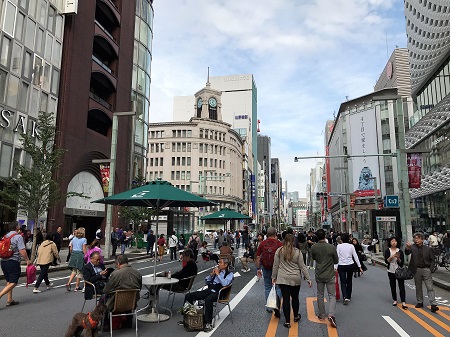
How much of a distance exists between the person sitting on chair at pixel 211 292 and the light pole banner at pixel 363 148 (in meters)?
72.4

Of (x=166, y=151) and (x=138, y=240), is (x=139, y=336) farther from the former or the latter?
(x=166, y=151)

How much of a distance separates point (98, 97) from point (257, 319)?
34.6 metres

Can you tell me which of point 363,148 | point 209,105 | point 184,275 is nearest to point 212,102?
point 209,105

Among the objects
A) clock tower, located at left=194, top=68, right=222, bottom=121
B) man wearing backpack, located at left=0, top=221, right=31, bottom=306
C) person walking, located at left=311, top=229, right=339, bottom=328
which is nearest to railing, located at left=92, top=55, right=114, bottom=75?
man wearing backpack, located at left=0, top=221, right=31, bottom=306

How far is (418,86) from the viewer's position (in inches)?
1575

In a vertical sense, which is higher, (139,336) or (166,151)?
(166,151)

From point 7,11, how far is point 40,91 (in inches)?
234

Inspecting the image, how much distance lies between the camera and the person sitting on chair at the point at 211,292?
23.2ft

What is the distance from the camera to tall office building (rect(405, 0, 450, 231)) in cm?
3158

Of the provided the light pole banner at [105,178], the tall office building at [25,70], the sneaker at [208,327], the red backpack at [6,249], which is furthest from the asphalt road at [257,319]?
the tall office building at [25,70]

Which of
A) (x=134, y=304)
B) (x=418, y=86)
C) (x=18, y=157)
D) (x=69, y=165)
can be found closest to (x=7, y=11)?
(x=18, y=157)

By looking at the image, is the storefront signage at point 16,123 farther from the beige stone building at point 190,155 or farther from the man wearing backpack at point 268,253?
the beige stone building at point 190,155

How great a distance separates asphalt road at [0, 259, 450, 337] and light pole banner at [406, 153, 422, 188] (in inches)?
355

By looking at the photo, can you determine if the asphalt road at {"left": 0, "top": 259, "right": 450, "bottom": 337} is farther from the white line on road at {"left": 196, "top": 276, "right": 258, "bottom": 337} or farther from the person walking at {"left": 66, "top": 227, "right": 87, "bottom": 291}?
the person walking at {"left": 66, "top": 227, "right": 87, "bottom": 291}
